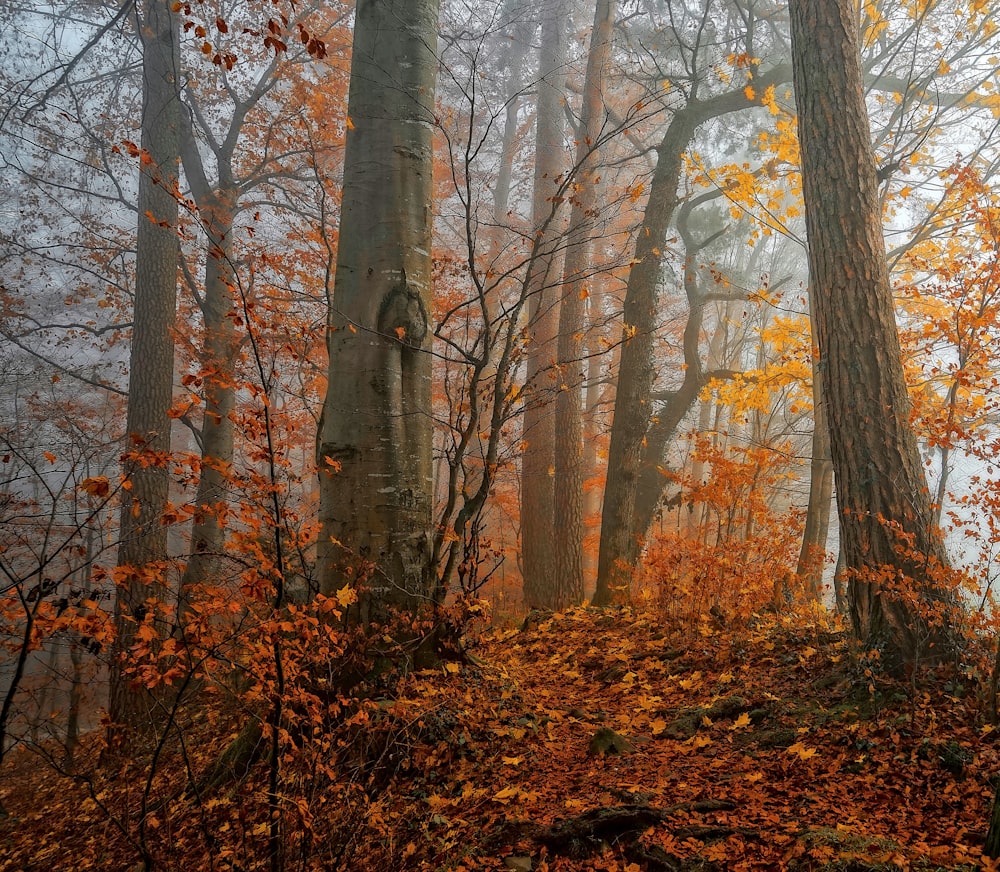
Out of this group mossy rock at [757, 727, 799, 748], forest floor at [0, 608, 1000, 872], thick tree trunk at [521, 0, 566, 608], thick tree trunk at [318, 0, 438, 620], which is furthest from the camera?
thick tree trunk at [521, 0, 566, 608]

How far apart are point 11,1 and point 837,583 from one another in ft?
39.8

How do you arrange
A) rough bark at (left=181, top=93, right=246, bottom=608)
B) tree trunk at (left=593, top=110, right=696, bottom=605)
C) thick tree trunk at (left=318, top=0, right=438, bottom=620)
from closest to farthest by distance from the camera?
thick tree trunk at (left=318, top=0, right=438, bottom=620)
tree trunk at (left=593, top=110, right=696, bottom=605)
rough bark at (left=181, top=93, right=246, bottom=608)

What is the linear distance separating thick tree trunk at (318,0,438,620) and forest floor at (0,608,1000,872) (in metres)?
0.80

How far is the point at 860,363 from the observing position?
3900 mm

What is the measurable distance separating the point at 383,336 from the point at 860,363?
299 cm

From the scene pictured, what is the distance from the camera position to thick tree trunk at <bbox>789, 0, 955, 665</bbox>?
11.7 ft

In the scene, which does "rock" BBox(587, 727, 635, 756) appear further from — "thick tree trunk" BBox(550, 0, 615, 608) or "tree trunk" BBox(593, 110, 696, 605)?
"thick tree trunk" BBox(550, 0, 615, 608)

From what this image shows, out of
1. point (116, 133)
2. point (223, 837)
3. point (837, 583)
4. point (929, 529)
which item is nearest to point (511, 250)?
point (116, 133)

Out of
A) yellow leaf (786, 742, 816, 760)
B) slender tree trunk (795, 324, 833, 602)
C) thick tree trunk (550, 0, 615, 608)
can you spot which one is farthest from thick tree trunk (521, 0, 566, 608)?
yellow leaf (786, 742, 816, 760)

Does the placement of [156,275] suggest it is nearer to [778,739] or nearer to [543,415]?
[543,415]

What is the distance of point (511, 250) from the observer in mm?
15797

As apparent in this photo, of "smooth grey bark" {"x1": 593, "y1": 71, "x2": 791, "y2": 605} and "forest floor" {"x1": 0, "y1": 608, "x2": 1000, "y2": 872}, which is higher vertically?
"smooth grey bark" {"x1": 593, "y1": 71, "x2": 791, "y2": 605}

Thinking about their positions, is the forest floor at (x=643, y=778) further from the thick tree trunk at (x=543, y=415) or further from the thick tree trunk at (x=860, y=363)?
the thick tree trunk at (x=543, y=415)

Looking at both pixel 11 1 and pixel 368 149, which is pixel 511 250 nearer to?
pixel 11 1
